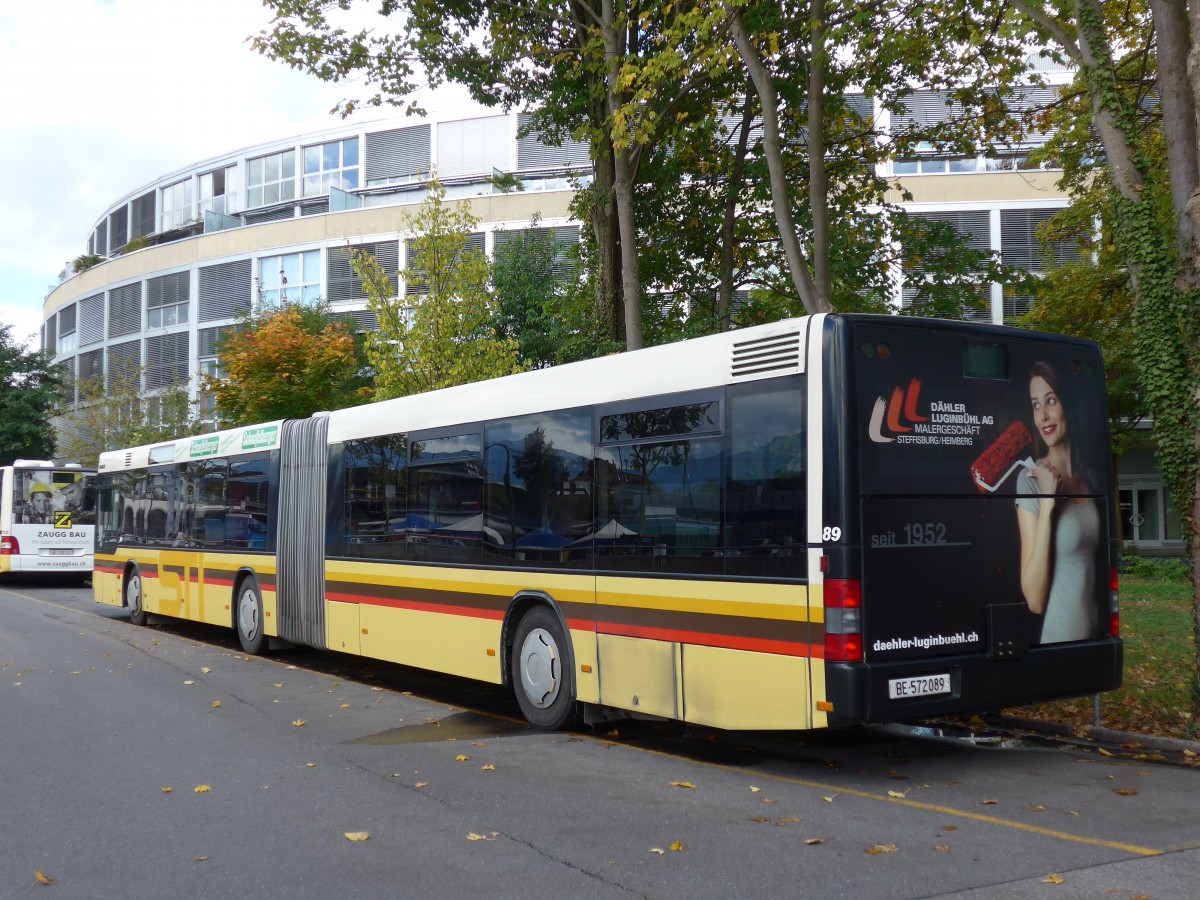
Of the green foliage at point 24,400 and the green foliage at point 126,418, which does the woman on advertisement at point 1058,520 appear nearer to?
the green foliage at point 126,418

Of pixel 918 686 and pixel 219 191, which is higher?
pixel 219 191

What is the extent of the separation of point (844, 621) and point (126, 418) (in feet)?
131

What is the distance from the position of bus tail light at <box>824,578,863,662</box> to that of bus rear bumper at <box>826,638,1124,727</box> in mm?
73

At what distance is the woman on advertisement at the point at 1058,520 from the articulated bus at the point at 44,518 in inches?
1028

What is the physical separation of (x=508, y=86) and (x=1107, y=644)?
13851mm

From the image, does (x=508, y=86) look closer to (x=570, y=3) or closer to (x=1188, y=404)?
(x=570, y=3)

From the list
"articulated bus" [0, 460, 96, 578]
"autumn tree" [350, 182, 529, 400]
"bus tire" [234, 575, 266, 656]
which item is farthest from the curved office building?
"bus tire" [234, 575, 266, 656]

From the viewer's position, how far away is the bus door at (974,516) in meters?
6.93

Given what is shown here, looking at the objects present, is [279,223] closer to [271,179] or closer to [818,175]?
[271,179]

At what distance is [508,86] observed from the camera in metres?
18.6

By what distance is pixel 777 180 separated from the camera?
12188mm

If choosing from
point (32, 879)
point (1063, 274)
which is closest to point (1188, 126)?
point (32, 879)

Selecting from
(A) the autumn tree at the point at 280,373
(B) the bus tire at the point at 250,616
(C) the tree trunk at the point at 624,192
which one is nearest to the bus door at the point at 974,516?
(C) the tree trunk at the point at 624,192

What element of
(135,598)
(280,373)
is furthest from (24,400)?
(135,598)
